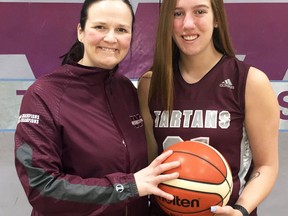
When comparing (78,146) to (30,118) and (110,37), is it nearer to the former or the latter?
(30,118)

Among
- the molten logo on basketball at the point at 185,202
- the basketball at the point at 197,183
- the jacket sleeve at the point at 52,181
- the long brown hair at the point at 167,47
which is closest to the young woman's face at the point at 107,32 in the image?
the long brown hair at the point at 167,47

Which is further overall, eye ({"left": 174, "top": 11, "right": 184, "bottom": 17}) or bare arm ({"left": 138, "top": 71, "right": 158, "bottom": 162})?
bare arm ({"left": 138, "top": 71, "right": 158, "bottom": 162})

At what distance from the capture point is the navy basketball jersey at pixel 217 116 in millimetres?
1331

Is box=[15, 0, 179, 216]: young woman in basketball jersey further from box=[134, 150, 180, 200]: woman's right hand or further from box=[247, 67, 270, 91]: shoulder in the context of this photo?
box=[247, 67, 270, 91]: shoulder

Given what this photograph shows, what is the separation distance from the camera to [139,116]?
143 centimetres

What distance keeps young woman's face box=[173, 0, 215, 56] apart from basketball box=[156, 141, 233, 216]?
0.37 metres

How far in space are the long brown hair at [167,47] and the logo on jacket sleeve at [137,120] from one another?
0.30 feet

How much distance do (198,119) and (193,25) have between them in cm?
32

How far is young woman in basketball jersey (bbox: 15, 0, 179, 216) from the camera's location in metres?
1.13

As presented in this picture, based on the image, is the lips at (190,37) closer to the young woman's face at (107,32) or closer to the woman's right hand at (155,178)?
the young woman's face at (107,32)

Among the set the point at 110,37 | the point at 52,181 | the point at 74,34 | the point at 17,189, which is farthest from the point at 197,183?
the point at 17,189

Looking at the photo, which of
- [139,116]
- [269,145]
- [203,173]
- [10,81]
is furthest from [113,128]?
[10,81]

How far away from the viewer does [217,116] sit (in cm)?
133

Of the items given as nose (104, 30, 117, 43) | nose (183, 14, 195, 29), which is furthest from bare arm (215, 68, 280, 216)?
nose (104, 30, 117, 43)
